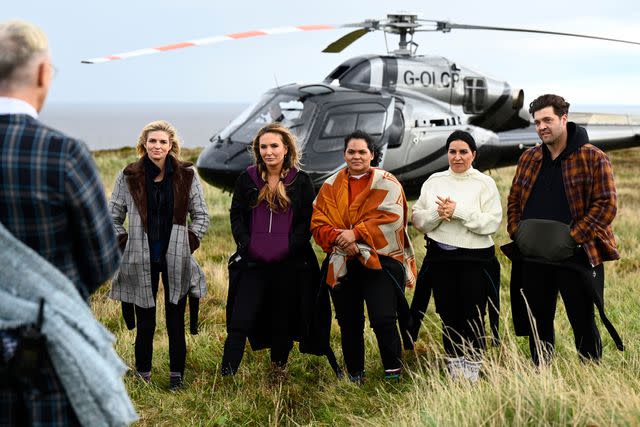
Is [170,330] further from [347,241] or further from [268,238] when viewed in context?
[347,241]

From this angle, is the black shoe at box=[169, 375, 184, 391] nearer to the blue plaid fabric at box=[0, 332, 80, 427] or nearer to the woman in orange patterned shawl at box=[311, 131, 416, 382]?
the woman in orange patterned shawl at box=[311, 131, 416, 382]

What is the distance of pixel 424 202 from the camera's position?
14.0 ft

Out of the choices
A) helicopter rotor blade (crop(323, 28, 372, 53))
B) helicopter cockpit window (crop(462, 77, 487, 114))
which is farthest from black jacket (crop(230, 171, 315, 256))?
helicopter cockpit window (crop(462, 77, 487, 114))

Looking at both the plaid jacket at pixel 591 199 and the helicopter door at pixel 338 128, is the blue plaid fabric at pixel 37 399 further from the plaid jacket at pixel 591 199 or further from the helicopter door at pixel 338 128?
the helicopter door at pixel 338 128

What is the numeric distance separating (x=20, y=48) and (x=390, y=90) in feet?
20.7

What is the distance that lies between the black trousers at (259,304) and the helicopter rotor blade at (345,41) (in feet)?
13.7

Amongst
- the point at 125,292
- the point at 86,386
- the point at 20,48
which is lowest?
the point at 125,292

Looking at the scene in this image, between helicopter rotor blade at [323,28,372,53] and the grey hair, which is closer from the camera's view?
the grey hair

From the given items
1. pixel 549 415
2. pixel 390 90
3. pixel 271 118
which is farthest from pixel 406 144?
pixel 549 415

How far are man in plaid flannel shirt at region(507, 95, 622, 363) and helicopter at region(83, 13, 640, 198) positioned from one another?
335 centimetres

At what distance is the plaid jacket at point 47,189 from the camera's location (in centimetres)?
188

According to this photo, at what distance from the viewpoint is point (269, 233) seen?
163 inches

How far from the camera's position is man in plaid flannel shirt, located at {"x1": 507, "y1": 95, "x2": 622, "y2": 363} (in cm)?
383

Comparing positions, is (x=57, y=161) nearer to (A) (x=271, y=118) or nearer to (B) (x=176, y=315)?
(B) (x=176, y=315)
